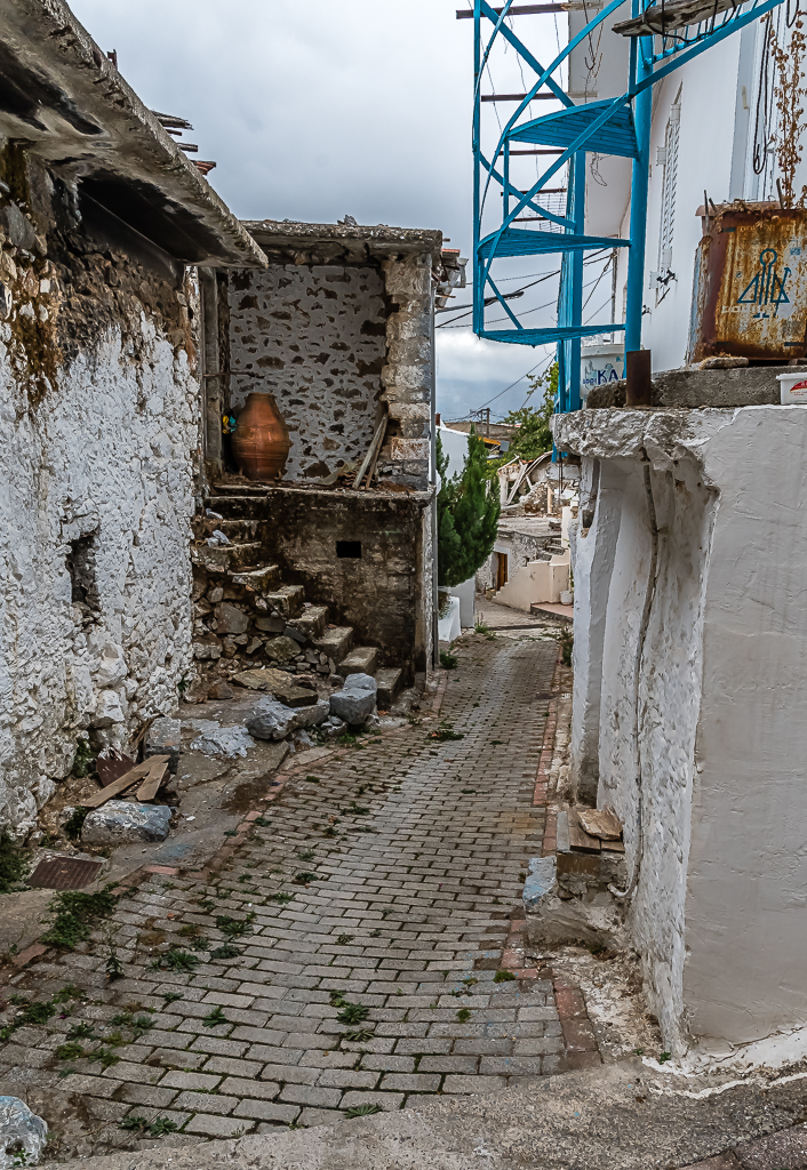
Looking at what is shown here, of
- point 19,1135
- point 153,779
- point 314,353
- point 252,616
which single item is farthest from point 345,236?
point 19,1135

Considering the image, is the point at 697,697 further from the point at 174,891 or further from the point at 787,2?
the point at 787,2

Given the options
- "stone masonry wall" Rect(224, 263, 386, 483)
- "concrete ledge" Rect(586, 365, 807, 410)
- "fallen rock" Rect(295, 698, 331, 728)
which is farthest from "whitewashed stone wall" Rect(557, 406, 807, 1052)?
"stone masonry wall" Rect(224, 263, 386, 483)

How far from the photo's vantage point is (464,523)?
14320mm

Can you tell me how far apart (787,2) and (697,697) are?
12.2ft

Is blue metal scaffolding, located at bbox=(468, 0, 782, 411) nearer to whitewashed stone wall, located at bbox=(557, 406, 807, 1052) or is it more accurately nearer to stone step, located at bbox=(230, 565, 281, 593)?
whitewashed stone wall, located at bbox=(557, 406, 807, 1052)

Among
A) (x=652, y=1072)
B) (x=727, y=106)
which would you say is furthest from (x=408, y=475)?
(x=652, y=1072)

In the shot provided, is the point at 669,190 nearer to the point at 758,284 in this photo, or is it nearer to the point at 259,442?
the point at 758,284

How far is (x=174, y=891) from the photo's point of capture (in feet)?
15.2

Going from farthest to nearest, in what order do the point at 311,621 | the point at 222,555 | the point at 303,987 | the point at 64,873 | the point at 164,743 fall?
the point at 311,621 → the point at 222,555 → the point at 164,743 → the point at 64,873 → the point at 303,987

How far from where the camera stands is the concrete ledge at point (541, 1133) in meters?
2.29

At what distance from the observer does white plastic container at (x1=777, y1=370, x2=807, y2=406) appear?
2.52m

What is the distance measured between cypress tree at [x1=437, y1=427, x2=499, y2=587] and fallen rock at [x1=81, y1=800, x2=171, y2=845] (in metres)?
9.32

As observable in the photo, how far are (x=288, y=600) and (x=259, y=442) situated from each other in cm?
241

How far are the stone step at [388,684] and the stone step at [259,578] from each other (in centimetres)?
164
